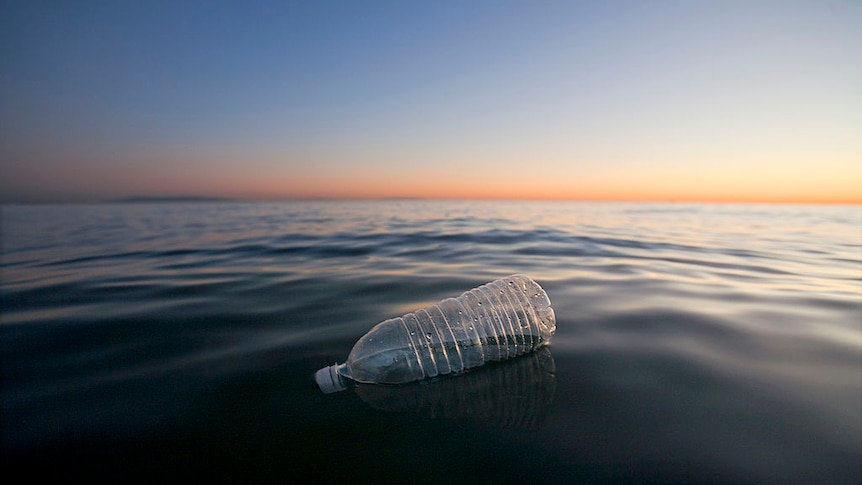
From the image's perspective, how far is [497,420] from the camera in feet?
4.23

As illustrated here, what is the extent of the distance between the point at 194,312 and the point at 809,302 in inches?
185

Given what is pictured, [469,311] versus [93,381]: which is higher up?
[469,311]

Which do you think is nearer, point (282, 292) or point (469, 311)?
point (469, 311)

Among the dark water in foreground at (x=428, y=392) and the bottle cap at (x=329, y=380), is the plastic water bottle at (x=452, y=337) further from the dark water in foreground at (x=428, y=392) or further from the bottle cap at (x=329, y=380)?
the dark water in foreground at (x=428, y=392)

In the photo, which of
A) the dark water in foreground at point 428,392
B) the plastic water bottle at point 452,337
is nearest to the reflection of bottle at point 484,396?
the dark water in foreground at point 428,392

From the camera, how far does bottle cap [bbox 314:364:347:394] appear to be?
1.50 metres

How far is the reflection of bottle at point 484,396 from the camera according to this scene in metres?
1.32

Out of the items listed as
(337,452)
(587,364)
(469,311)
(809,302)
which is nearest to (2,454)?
(337,452)

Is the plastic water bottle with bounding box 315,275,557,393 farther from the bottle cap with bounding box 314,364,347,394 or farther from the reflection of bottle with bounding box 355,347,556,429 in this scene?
the reflection of bottle with bounding box 355,347,556,429

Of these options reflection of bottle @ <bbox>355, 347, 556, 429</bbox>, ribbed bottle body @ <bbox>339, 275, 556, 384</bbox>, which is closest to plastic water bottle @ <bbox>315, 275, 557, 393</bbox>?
ribbed bottle body @ <bbox>339, 275, 556, 384</bbox>

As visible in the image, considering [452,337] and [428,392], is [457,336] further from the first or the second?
[428,392]

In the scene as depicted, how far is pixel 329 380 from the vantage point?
1523mm

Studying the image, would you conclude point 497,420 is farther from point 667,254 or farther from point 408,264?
point 667,254

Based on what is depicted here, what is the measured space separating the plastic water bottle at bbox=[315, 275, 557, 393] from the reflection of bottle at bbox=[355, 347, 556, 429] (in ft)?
0.36
